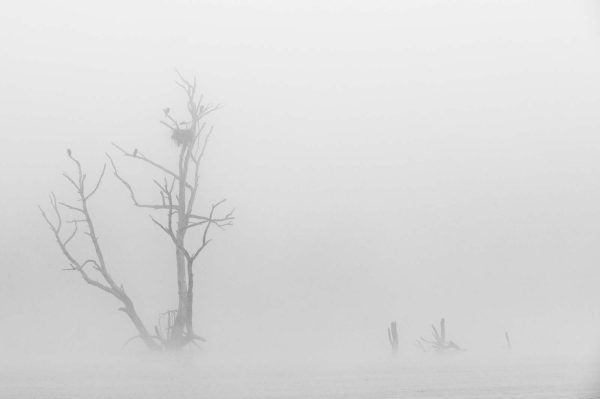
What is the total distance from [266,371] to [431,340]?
16.9ft

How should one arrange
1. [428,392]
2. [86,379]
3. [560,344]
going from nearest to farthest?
1. [428,392]
2. [86,379]
3. [560,344]

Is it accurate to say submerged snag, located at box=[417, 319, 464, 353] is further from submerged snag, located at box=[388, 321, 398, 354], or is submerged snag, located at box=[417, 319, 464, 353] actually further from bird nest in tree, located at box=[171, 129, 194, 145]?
bird nest in tree, located at box=[171, 129, 194, 145]

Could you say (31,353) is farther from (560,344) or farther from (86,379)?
(560,344)

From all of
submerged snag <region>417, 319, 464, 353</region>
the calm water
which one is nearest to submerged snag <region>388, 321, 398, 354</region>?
submerged snag <region>417, 319, 464, 353</region>

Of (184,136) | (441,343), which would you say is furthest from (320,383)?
(441,343)

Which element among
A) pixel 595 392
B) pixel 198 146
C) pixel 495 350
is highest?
pixel 198 146

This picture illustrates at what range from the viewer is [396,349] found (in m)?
12.3

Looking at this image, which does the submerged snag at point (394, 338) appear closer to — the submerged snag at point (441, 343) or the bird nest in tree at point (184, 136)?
the submerged snag at point (441, 343)

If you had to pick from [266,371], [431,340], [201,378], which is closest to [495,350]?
[431,340]

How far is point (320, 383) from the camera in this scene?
6.44m

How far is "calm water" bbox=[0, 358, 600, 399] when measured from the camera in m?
5.29

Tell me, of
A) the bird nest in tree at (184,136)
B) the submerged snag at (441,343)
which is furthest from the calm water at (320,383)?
the submerged snag at (441,343)

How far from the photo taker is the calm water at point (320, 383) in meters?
5.29

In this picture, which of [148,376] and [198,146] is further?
[198,146]
